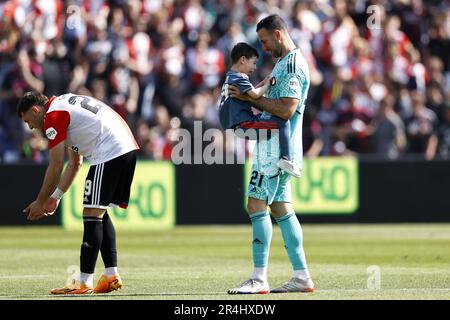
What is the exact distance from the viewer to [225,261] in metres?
15.1

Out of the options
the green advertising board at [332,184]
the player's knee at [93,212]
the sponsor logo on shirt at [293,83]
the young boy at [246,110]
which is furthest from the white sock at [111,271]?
the green advertising board at [332,184]

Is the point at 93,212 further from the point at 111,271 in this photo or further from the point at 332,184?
the point at 332,184

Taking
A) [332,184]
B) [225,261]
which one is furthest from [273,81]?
[332,184]

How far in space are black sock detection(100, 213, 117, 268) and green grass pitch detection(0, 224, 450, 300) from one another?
304mm

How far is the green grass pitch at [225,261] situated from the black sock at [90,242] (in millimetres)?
399

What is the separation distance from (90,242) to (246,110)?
6.24 ft

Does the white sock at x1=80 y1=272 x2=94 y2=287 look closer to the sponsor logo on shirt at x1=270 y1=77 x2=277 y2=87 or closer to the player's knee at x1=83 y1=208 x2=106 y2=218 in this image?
the player's knee at x1=83 y1=208 x2=106 y2=218

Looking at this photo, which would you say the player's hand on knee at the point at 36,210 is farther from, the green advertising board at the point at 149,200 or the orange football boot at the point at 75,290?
the green advertising board at the point at 149,200

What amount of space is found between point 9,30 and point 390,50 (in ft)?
27.4

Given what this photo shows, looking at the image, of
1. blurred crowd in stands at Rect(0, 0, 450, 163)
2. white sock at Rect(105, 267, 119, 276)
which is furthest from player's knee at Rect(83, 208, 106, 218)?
blurred crowd in stands at Rect(0, 0, 450, 163)

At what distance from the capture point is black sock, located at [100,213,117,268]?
10.9m

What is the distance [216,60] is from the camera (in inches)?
934

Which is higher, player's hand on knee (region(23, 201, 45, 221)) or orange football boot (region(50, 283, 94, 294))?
player's hand on knee (region(23, 201, 45, 221))
